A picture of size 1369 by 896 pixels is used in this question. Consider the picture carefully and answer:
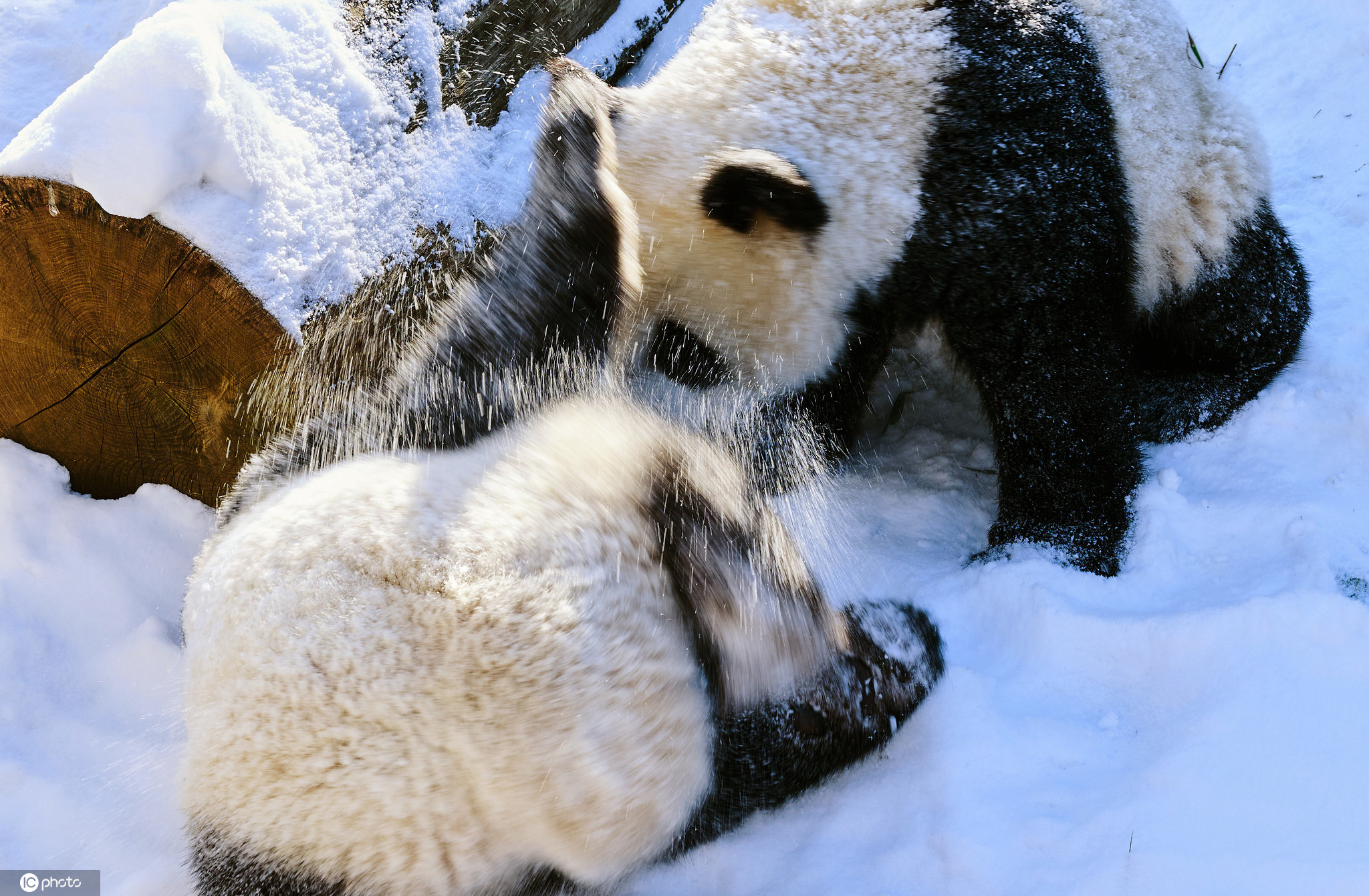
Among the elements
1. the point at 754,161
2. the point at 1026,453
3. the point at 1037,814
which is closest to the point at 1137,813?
the point at 1037,814

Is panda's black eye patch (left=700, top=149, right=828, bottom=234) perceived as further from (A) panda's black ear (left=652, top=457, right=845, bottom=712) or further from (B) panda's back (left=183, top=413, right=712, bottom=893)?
(B) panda's back (left=183, top=413, right=712, bottom=893)

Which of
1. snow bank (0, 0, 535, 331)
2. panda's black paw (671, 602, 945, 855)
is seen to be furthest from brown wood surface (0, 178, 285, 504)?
panda's black paw (671, 602, 945, 855)

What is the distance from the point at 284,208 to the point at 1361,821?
106 inches

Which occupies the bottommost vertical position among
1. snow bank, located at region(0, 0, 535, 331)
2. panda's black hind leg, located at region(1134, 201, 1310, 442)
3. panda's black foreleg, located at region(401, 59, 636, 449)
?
panda's black hind leg, located at region(1134, 201, 1310, 442)

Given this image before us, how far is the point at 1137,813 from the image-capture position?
1625 millimetres

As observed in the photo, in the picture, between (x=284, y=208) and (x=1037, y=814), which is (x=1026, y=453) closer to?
(x=1037, y=814)

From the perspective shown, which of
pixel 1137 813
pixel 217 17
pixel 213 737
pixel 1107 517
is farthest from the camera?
pixel 1107 517

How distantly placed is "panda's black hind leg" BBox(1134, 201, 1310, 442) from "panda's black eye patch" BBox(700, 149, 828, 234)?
115cm

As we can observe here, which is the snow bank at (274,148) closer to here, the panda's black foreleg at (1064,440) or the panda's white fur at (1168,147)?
the panda's black foreleg at (1064,440)

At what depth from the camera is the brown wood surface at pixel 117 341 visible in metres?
1.89

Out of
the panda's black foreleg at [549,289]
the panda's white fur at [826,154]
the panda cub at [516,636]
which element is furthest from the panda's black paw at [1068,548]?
the panda's black foreleg at [549,289]

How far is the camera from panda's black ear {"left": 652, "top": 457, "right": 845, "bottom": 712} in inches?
71.8

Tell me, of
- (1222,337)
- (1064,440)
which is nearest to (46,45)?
(1064,440)

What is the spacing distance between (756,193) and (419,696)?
152cm
